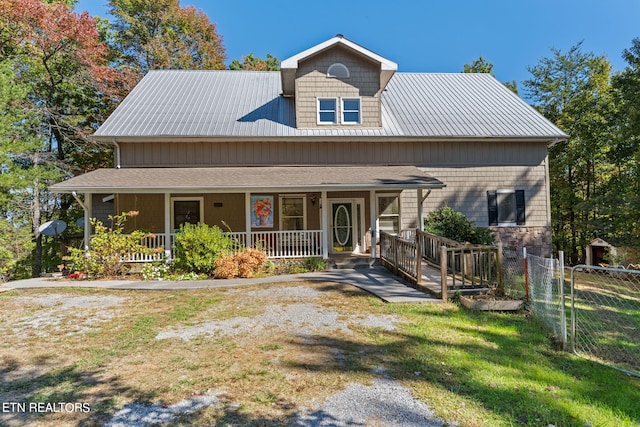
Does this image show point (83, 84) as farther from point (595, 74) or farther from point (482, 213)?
point (595, 74)

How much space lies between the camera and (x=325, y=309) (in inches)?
250

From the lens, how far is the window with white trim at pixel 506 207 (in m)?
13.1

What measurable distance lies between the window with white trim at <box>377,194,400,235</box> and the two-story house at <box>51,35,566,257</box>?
37 mm

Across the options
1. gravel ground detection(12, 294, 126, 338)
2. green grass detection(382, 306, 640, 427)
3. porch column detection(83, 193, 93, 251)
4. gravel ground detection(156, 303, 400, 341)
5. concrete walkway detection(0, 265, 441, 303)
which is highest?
porch column detection(83, 193, 93, 251)

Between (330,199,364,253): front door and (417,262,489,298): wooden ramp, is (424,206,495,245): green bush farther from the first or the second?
(417,262,489,298): wooden ramp

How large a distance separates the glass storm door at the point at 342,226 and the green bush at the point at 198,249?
411 centimetres

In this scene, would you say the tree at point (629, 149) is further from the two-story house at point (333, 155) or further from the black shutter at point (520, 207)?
the black shutter at point (520, 207)

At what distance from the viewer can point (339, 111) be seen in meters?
12.9

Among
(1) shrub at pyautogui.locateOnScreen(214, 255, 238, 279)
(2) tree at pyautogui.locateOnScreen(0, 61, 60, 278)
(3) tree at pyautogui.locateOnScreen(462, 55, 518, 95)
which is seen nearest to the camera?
(1) shrub at pyautogui.locateOnScreen(214, 255, 238, 279)

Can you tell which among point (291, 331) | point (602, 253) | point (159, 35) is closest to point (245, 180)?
point (291, 331)

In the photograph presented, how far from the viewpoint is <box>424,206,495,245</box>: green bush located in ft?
35.3

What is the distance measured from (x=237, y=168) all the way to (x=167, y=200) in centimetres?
285

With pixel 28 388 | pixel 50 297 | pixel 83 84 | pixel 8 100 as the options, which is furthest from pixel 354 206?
pixel 83 84

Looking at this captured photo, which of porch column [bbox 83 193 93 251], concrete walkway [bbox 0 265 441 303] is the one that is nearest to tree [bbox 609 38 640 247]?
concrete walkway [bbox 0 265 441 303]
